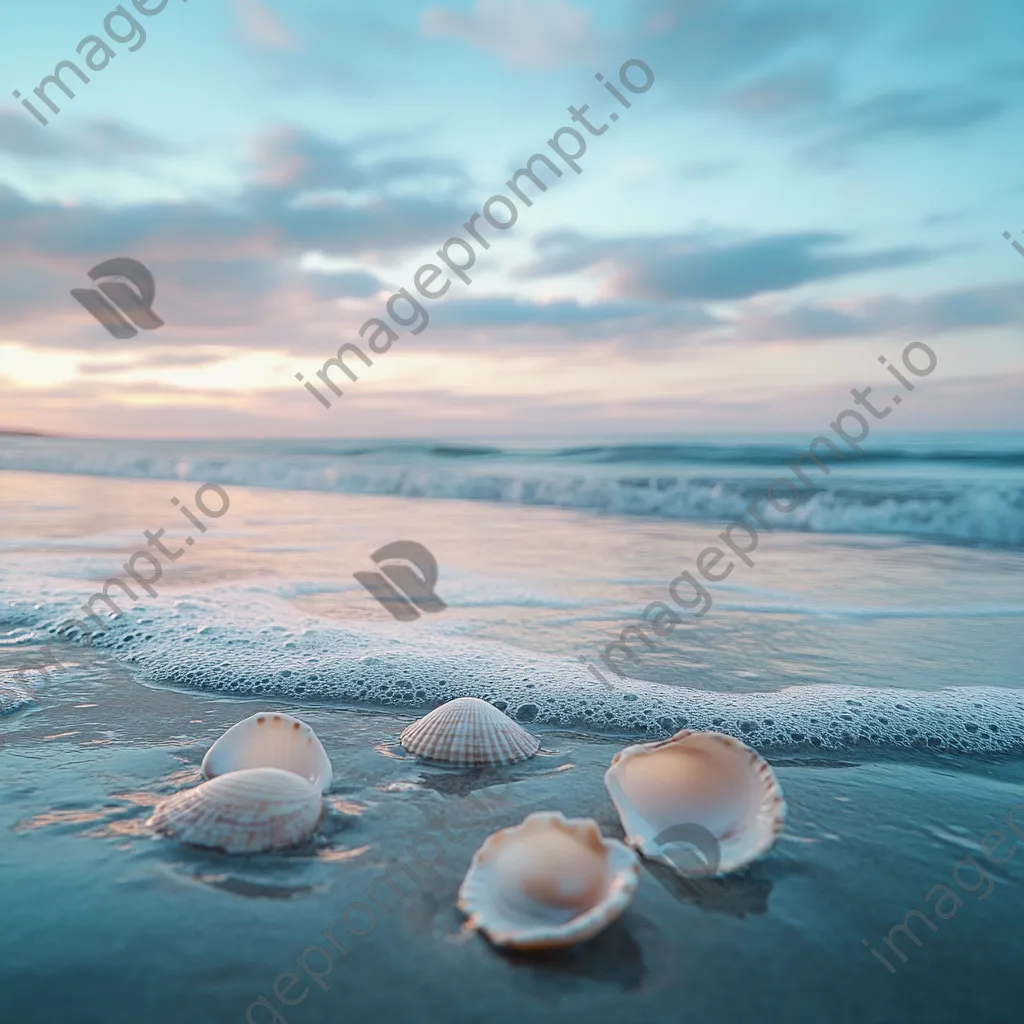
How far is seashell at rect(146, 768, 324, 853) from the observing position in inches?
104

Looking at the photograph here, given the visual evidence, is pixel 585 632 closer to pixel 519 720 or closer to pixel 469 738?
pixel 519 720

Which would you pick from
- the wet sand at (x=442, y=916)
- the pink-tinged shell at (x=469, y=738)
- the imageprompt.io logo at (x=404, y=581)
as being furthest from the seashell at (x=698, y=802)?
the imageprompt.io logo at (x=404, y=581)

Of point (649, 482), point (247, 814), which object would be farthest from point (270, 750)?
point (649, 482)

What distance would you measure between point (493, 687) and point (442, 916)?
2123 millimetres

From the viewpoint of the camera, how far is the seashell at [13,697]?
399 cm

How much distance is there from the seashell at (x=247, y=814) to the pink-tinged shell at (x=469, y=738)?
76 cm

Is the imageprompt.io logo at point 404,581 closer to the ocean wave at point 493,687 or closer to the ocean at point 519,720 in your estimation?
the ocean at point 519,720

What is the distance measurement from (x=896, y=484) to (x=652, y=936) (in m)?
15.7

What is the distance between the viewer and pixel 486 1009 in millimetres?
2002

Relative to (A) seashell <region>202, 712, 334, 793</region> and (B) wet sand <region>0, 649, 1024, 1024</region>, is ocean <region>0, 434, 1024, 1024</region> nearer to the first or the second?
(B) wet sand <region>0, 649, 1024, 1024</region>

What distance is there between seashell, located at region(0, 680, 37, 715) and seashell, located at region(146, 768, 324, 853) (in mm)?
1697

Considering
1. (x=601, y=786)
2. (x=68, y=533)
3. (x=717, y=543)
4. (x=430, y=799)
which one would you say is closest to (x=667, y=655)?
(x=601, y=786)

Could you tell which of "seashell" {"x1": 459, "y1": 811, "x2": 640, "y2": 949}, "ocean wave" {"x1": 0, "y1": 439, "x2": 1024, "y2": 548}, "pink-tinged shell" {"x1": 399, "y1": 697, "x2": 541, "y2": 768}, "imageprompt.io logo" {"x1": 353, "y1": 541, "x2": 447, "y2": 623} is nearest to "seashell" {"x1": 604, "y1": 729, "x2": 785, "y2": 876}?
"seashell" {"x1": 459, "y1": 811, "x2": 640, "y2": 949}

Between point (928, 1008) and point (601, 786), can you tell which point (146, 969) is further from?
point (928, 1008)
